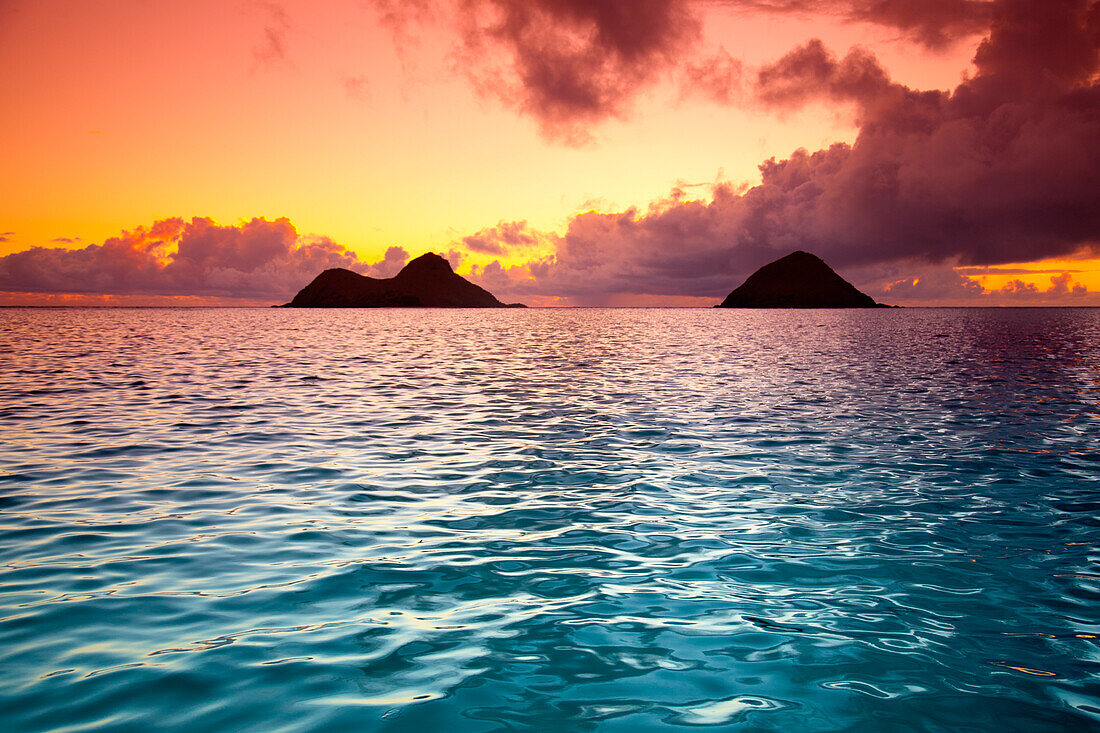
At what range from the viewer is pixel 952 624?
755 centimetres

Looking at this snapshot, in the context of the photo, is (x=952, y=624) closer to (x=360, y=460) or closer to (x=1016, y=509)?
(x=1016, y=509)

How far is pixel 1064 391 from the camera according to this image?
98.2 feet

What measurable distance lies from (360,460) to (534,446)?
4733 millimetres

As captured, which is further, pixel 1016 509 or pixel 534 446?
pixel 534 446

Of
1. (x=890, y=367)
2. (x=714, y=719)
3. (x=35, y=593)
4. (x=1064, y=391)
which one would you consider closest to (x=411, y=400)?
(x=35, y=593)

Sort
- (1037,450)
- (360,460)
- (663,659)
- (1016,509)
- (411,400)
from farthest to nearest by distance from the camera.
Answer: (411,400) < (1037,450) < (360,460) < (1016,509) < (663,659)

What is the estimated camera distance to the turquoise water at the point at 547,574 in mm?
5867

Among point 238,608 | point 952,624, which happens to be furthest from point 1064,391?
point 238,608

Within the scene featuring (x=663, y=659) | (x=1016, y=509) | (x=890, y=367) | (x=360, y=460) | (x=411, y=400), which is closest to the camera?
(x=663, y=659)

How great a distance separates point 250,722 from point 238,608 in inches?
100

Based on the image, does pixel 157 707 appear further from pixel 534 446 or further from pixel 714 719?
pixel 534 446

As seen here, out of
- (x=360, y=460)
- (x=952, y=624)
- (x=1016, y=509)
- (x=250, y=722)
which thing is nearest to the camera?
(x=250, y=722)

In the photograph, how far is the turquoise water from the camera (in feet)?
19.2

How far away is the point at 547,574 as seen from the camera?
8.94 m
